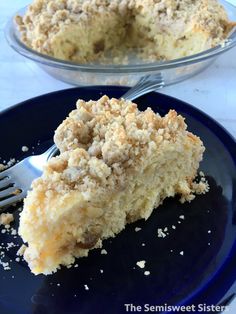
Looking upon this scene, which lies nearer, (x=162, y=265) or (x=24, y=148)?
(x=162, y=265)

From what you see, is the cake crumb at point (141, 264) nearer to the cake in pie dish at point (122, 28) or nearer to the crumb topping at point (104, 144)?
the crumb topping at point (104, 144)

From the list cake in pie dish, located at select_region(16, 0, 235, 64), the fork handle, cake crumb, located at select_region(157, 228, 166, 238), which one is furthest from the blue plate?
cake in pie dish, located at select_region(16, 0, 235, 64)

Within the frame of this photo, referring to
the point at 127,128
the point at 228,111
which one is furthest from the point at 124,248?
the point at 228,111

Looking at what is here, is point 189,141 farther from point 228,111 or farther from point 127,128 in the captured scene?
point 228,111

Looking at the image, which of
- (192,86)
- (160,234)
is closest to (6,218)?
(160,234)

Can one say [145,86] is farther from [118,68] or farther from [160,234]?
[160,234]

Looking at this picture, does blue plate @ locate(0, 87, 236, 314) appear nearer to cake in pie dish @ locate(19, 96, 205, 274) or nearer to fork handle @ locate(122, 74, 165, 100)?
cake in pie dish @ locate(19, 96, 205, 274)
